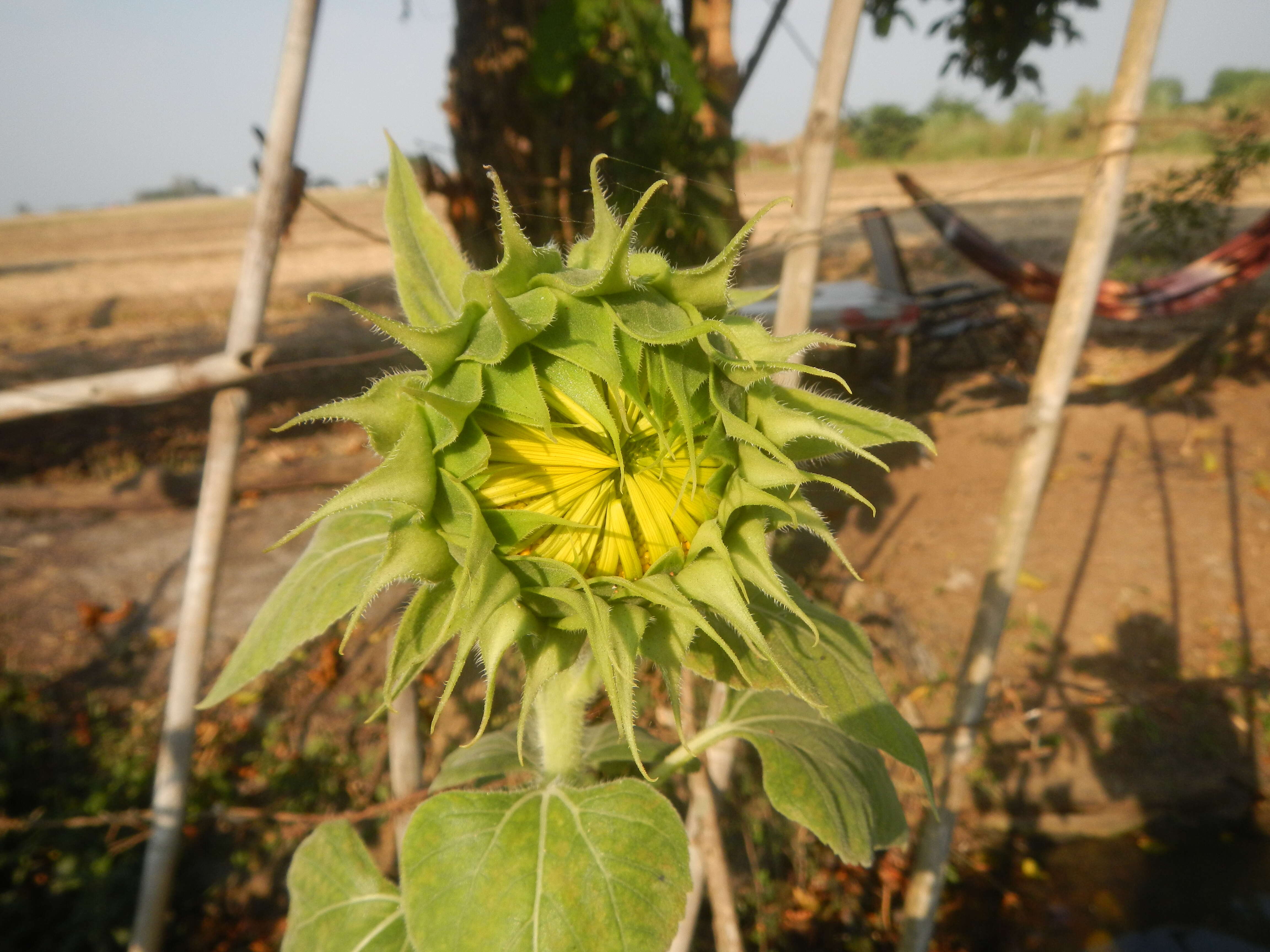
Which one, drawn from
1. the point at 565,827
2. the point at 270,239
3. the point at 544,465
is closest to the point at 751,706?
the point at 565,827

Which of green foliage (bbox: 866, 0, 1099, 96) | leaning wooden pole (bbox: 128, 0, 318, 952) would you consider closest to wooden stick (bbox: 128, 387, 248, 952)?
leaning wooden pole (bbox: 128, 0, 318, 952)

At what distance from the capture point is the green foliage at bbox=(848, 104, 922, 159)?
11.7m

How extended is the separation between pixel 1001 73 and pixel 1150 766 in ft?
13.8

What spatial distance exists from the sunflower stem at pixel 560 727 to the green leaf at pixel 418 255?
54 cm

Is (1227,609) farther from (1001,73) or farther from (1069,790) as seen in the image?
(1001,73)

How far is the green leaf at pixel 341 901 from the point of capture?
4.31 ft

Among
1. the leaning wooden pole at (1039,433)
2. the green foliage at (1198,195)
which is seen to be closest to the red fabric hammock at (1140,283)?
the green foliage at (1198,195)

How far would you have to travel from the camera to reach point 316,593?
42.4 inches

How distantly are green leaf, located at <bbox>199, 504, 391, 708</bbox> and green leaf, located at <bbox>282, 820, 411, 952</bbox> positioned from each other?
463 millimetres

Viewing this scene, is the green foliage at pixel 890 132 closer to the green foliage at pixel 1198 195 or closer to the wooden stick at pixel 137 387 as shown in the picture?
the green foliage at pixel 1198 195

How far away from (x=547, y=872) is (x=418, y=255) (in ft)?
2.65

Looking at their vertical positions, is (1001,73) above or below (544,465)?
above

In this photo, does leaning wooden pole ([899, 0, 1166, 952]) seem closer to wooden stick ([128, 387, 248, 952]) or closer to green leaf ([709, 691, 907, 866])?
green leaf ([709, 691, 907, 866])

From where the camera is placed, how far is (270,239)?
1715 mm
